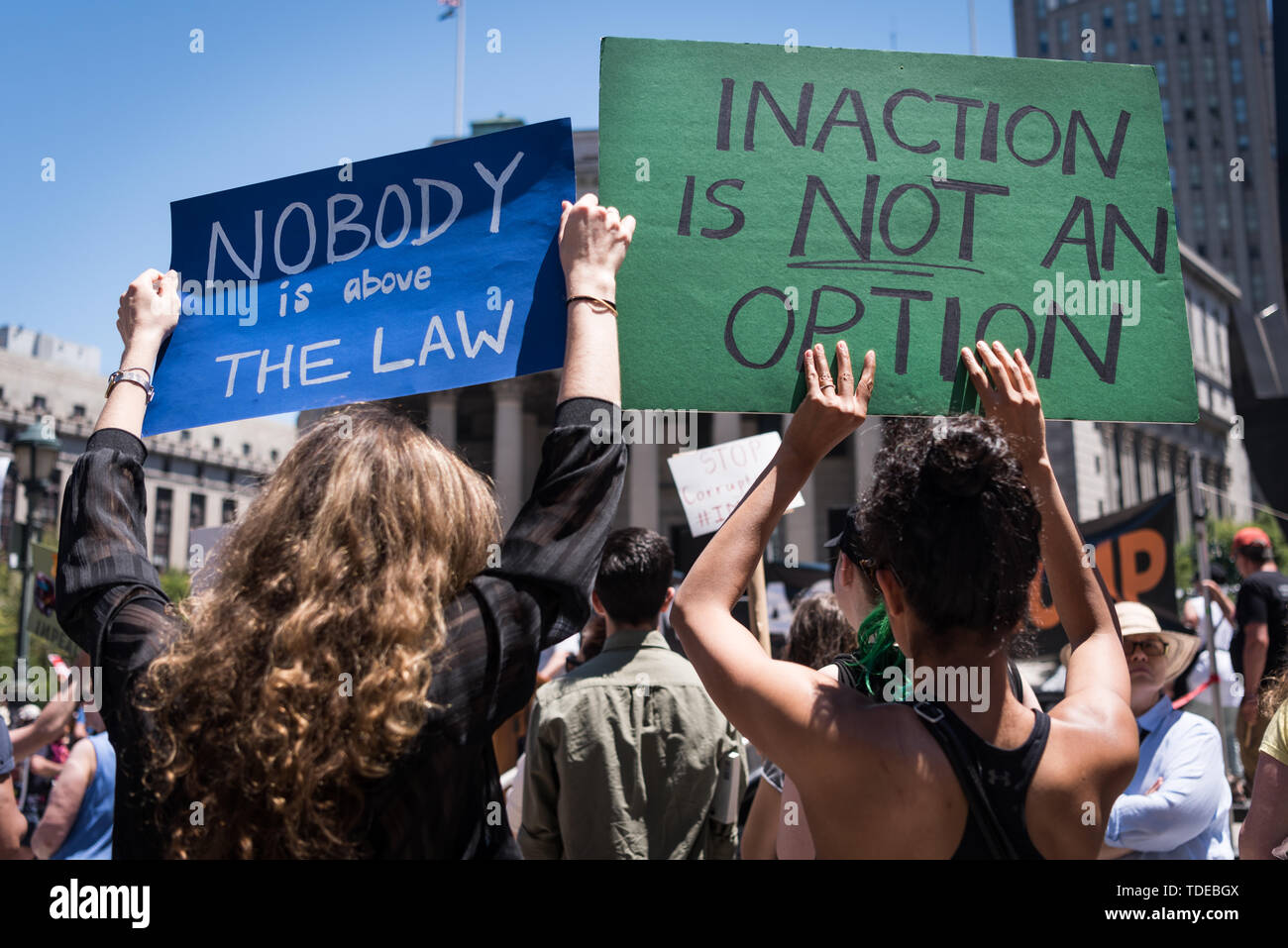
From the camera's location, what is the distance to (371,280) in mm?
2607

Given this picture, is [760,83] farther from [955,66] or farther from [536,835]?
[536,835]

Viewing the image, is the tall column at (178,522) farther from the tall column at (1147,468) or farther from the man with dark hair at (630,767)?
the man with dark hair at (630,767)

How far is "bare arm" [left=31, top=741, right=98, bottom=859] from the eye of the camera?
4285 mm

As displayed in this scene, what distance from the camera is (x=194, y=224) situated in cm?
271

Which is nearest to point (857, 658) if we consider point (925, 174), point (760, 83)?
point (925, 174)

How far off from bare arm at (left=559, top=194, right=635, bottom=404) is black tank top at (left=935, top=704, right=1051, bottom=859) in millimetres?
841

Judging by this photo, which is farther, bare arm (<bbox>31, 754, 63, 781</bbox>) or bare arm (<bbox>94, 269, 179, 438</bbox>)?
bare arm (<bbox>31, 754, 63, 781</bbox>)

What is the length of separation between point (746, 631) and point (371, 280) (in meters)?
1.42

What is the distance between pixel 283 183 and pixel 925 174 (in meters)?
1.62

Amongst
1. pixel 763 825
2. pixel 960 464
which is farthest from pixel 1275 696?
pixel 960 464

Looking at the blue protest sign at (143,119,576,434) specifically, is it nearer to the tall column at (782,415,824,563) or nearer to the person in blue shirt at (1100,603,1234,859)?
the person in blue shirt at (1100,603,1234,859)

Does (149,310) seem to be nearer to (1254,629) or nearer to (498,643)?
(498,643)

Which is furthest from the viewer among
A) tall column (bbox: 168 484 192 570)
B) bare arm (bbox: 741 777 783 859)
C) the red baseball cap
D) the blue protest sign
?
tall column (bbox: 168 484 192 570)

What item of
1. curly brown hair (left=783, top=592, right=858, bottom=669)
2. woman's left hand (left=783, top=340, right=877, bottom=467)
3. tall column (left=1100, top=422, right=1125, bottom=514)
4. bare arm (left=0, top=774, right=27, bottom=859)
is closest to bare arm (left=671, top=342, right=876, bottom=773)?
woman's left hand (left=783, top=340, right=877, bottom=467)
